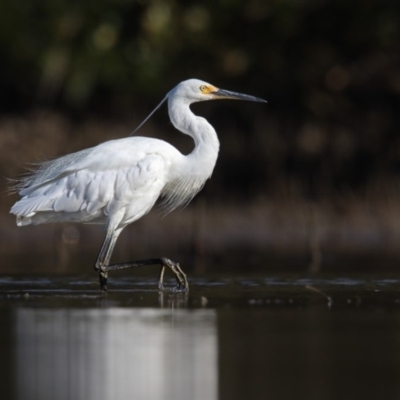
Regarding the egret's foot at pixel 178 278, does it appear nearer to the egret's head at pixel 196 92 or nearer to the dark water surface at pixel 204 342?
the dark water surface at pixel 204 342

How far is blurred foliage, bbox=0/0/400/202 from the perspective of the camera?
2022 centimetres

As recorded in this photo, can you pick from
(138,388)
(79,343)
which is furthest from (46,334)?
(138,388)

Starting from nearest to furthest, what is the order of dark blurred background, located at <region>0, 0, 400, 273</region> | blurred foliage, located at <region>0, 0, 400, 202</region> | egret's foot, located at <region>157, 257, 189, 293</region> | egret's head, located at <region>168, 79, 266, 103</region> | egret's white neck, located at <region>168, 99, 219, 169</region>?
1. egret's foot, located at <region>157, 257, 189, 293</region>
2. egret's white neck, located at <region>168, 99, 219, 169</region>
3. egret's head, located at <region>168, 79, 266, 103</region>
4. dark blurred background, located at <region>0, 0, 400, 273</region>
5. blurred foliage, located at <region>0, 0, 400, 202</region>

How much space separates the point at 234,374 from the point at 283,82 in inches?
573

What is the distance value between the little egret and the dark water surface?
0.69 m

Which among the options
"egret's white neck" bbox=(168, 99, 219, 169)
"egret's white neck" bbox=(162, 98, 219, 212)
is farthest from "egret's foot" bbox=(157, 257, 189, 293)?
"egret's white neck" bbox=(168, 99, 219, 169)

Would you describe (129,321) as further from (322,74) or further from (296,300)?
(322,74)

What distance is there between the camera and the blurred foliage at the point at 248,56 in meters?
20.2

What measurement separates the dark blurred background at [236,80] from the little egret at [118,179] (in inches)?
276

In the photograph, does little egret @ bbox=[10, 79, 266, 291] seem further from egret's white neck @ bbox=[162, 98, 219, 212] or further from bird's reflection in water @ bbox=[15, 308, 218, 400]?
bird's reflection in water @ bbox=[15, 308, 218, 400]

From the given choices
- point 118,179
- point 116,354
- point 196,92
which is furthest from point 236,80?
point 116,354

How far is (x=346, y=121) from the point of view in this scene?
66.9 feet

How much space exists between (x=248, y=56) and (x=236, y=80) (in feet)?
1.60

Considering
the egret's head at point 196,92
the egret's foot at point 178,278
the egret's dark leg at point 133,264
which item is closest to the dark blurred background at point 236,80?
the egret's head at point 196,92
